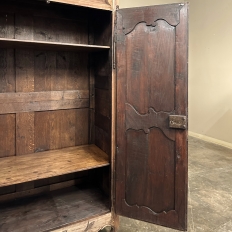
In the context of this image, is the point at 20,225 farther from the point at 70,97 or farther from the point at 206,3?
the point at 206,3

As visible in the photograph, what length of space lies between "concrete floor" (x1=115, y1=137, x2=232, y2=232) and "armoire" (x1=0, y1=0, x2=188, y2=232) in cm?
42

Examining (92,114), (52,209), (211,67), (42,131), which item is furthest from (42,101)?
(211,67)

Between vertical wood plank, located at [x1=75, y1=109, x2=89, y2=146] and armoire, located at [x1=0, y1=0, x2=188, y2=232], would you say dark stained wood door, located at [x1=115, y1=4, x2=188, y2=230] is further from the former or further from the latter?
vertical wood plank, located at [x1=75, y1=109, x2=89, y2=146]

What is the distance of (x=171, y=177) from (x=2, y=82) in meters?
1.52

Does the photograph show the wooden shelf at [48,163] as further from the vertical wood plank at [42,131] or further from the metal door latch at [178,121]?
the metal door latch at [178,121]

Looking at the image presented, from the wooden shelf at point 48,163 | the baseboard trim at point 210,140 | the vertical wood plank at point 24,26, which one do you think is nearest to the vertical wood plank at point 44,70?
the vertical wood plank at point 24,26

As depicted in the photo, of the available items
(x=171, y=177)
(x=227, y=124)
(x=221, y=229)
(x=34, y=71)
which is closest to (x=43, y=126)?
(x=34, y=71)

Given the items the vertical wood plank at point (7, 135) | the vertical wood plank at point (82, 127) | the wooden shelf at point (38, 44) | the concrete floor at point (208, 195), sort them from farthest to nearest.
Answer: the vertical wood plank at point (82, 127)
the concrete floor at point (208, 195)
the vertical wood plank at point (7, 135)
the wooden shelf at point (38, 44)

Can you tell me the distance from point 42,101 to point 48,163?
0.56m

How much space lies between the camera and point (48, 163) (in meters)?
1.76

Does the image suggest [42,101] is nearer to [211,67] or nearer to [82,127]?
[82,127]

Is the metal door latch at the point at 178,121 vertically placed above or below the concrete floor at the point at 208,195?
above

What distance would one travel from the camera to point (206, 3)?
4.66 m

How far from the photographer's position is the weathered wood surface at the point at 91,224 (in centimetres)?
163
